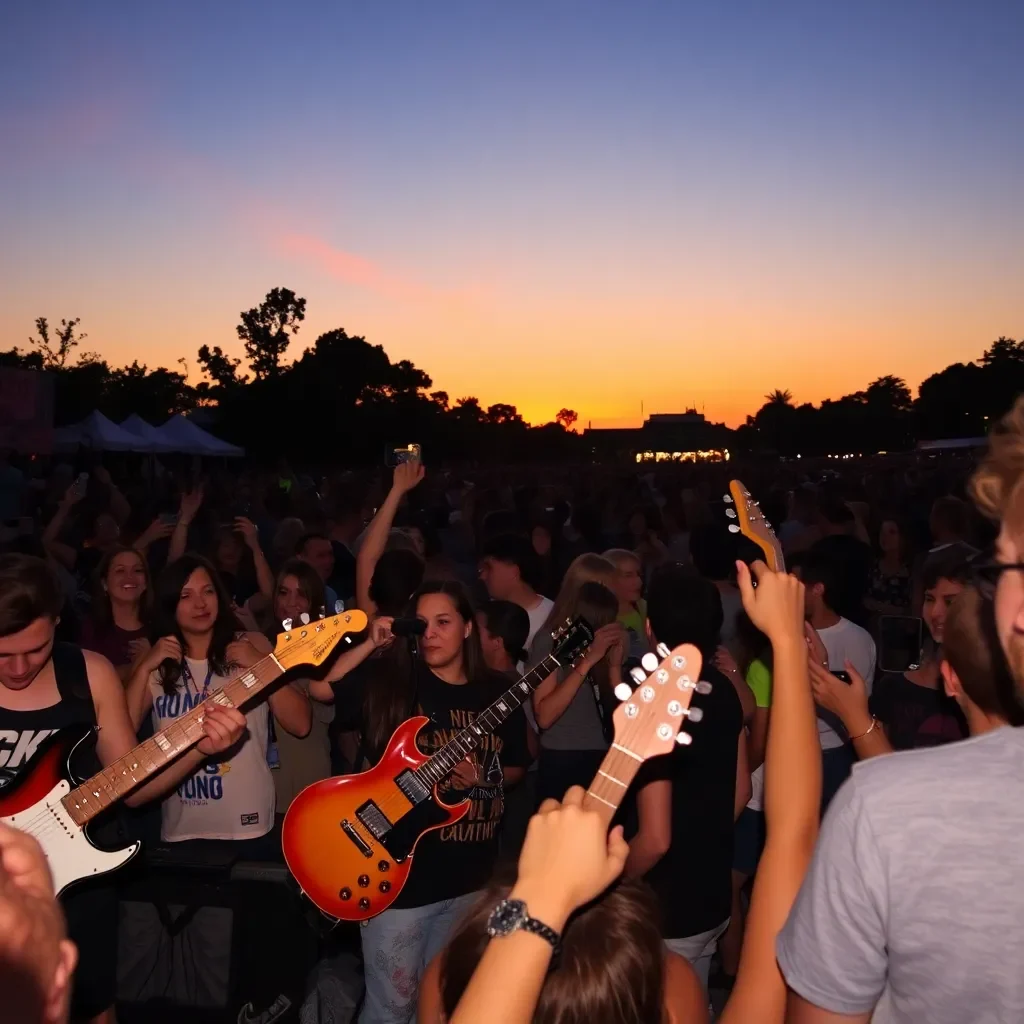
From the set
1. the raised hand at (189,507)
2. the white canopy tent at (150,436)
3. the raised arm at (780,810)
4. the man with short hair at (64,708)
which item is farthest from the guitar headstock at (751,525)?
the white canopy tent at (150,436)

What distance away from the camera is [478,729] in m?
4.05

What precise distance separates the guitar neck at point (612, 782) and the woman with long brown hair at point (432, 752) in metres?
2.19

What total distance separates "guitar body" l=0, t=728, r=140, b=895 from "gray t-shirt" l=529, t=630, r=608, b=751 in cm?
229

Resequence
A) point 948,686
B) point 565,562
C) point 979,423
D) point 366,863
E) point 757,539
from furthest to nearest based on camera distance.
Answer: point 979,423 → point 565,562 → point 366,863 → point 948,686 → point 757,539

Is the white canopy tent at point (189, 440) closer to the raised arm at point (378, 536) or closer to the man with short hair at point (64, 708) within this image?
the raised arm at point (378, 536)

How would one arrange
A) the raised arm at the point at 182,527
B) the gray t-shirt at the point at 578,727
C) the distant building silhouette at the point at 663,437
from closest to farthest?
the gray t-shirt at the point at 578,727 < the raised arm at the point at 182,527 < the distant building silhouette at the point at 663,437

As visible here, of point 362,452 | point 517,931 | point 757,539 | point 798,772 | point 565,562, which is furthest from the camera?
point 362,452

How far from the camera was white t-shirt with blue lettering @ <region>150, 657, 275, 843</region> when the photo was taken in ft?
14.2

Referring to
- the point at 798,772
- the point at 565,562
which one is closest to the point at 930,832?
the point at 798,772

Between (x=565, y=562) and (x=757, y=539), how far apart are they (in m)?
8.31

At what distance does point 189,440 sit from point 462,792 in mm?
23223

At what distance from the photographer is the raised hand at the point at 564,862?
1.53m

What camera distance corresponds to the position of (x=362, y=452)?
166 feet

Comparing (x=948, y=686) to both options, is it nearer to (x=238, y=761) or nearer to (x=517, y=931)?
(x=517, y=931)
